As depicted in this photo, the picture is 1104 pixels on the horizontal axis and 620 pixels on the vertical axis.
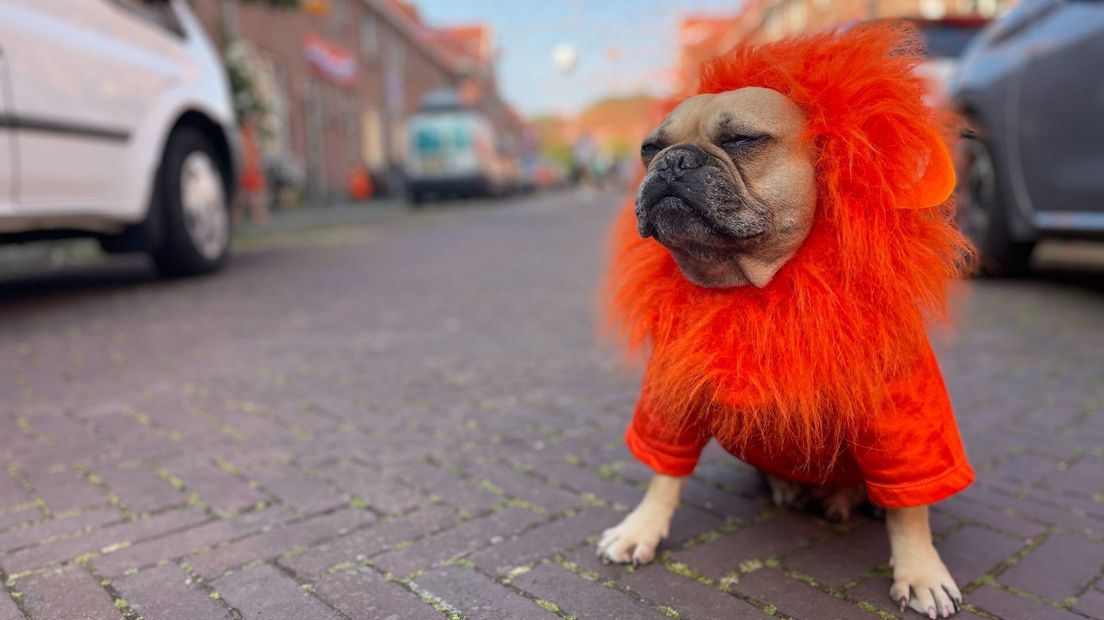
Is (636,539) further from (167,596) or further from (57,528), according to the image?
(57,528)

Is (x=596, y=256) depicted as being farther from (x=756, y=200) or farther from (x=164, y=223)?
(x=756, y=200)

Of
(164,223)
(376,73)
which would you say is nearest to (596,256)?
(164,223)

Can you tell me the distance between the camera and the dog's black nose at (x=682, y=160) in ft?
5.74

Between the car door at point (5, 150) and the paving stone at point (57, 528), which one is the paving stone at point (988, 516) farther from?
the car door at point (5, 150)

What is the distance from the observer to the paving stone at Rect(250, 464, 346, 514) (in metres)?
2.34

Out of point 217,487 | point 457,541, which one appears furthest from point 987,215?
point 217,487

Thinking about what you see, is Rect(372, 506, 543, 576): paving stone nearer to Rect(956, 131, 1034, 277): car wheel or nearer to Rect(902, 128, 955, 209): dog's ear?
Rect(902, 128, 955, 209): dog's ear

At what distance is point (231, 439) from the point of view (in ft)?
9.45

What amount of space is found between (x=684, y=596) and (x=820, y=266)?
0.73m

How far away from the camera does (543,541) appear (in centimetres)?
211

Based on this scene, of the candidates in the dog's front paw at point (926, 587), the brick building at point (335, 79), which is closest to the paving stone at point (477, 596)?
the dog's front paw at point (926, 587)

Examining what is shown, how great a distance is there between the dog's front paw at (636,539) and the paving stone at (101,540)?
1.03 m

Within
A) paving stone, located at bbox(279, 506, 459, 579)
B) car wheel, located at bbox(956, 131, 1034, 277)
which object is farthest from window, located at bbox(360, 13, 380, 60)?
paving stone, located at bbox(279, 506, 459, 579)

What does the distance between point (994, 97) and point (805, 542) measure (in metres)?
4.12
